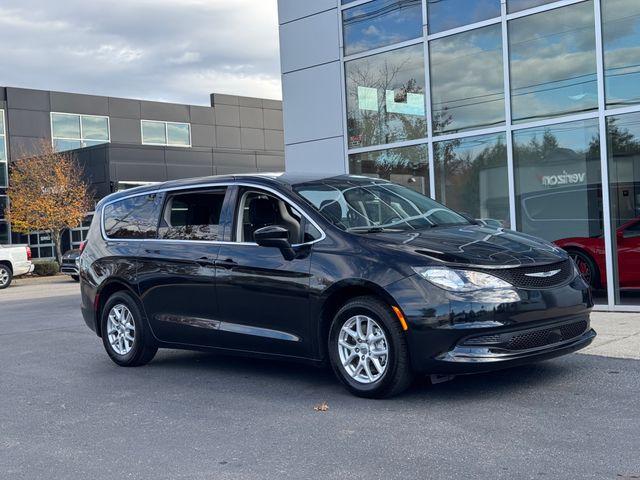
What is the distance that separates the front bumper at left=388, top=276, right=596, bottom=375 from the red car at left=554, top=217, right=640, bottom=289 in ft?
17.1

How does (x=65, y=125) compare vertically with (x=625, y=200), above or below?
above

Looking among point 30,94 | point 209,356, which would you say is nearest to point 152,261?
point 209,356

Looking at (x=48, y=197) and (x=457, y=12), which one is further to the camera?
A: (x=48, y=197)

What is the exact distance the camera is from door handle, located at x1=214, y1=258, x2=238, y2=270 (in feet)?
22.7

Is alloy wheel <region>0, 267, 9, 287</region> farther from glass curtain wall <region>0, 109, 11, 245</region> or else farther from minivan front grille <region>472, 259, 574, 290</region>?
minivan front grille <region>472, 259, 574, 290</region>

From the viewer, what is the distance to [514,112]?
11594mm

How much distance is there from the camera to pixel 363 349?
19.8 feet

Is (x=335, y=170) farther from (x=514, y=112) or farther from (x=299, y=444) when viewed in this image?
(x=299, y=444)

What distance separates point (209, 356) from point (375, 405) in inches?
125

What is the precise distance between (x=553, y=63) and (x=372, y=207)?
5.62 metres

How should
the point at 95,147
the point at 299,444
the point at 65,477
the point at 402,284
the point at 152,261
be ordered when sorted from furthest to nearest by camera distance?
1. the point at 95,147
2. the point at 152,261
3. the point at 402,284
4. the point at 299,444
5. the point at 65,477

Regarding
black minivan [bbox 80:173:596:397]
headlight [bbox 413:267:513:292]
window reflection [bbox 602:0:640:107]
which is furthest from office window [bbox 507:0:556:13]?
headlight [bbox 413:267:513:292]

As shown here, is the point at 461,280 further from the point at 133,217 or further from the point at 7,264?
the point at 7,264

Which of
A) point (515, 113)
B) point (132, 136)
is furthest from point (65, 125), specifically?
point (515, 113)
